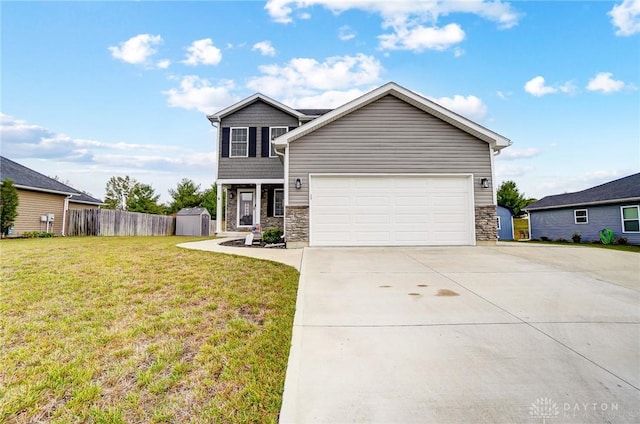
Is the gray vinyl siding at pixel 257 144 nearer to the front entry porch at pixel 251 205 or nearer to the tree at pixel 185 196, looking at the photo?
the front entry porch at pixel 251 205

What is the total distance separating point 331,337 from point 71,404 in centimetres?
203

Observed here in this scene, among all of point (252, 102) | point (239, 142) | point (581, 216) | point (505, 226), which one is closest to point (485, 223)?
point (239, 142)

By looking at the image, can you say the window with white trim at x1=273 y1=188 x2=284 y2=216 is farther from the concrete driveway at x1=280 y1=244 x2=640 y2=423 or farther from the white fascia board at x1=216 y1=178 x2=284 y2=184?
the concrete driveway at x1=280 y1=244 x2=640 y2=423

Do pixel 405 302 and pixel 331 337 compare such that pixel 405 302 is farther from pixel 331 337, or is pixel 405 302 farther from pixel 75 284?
pixel 75 284

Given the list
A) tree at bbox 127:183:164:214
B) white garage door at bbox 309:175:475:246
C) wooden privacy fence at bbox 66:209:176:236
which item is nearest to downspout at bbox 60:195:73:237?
wooden privacy fence at bbox 66:209:176:236

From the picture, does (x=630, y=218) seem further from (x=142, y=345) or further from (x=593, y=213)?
(x=142, y=345)

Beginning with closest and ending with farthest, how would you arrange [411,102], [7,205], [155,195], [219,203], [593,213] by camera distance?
[411,102]
[7,205]
[219,203]
[593,213]
[155,195]

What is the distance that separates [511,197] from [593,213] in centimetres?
1310

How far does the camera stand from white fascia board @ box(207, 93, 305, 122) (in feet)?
45.6

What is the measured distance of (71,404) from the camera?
1.92 metres

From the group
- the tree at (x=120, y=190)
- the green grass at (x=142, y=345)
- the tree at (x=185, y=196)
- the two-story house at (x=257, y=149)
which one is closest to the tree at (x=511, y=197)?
the two-story house at (x=257, y=149)

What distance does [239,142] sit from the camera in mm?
14312

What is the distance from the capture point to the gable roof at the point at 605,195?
1484cm

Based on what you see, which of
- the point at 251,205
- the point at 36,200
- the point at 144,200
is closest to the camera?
→ the point at 36,200
